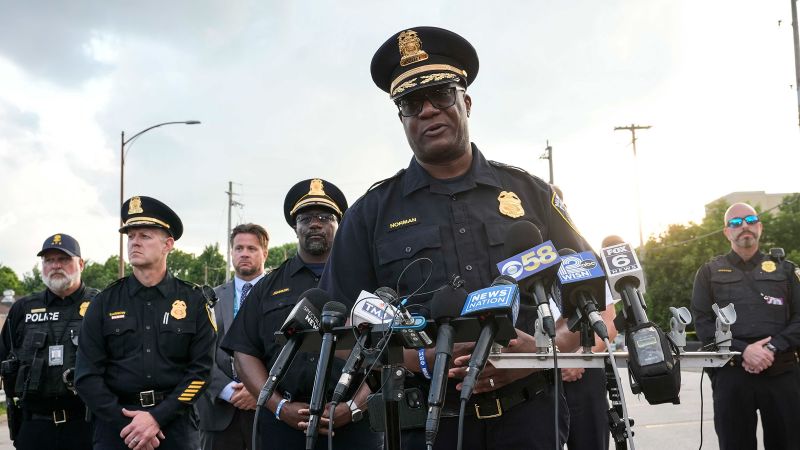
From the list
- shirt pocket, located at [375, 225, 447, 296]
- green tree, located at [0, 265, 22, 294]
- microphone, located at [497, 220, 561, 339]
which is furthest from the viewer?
green tree, located at [0, 265, 22, 294]

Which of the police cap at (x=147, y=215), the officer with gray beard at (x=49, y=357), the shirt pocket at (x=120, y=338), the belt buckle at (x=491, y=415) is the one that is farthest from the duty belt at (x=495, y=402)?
the officer with gray beard at (x=49, y=357)

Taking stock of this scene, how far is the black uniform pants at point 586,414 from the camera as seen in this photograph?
15.8 ft

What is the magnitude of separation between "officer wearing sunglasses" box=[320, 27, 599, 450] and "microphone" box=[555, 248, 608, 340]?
377 mm

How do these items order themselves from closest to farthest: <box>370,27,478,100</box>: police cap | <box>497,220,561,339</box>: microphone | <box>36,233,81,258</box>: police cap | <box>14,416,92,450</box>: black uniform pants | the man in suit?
1. <box>497,220,561,339</box>: microphone
2. <box>370,27,478,100</box>: police cap
3. the man in suit
4. <box>14,416,92,450</box>: black uniform pants
5. <box>36,233,81,258</box>: police cap

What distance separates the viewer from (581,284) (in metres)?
2.13

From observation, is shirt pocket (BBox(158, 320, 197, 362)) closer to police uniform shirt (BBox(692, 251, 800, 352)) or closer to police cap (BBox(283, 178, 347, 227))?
police cap (BBox(283, 178, 347, 227))

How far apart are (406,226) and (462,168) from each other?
1.24 ft

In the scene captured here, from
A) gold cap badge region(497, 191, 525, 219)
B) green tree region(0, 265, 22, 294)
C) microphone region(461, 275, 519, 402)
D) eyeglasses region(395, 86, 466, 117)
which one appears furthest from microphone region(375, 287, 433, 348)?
green tree region(0, 265, 22, 294)

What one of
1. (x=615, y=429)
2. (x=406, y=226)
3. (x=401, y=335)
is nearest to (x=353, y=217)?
(x=406, y=226)

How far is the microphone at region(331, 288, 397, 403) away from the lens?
1973 mm

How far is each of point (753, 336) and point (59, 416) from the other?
243 inches

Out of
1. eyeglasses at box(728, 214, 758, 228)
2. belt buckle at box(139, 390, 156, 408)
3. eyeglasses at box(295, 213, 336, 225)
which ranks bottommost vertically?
belt buckle at box(139, 390, 156, 408)

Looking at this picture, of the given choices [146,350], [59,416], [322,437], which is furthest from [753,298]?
[59,416]

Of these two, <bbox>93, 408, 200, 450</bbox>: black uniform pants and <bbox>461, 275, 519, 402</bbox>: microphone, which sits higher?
<bbox>461, 275, 519, 402</bbox>: microphone
